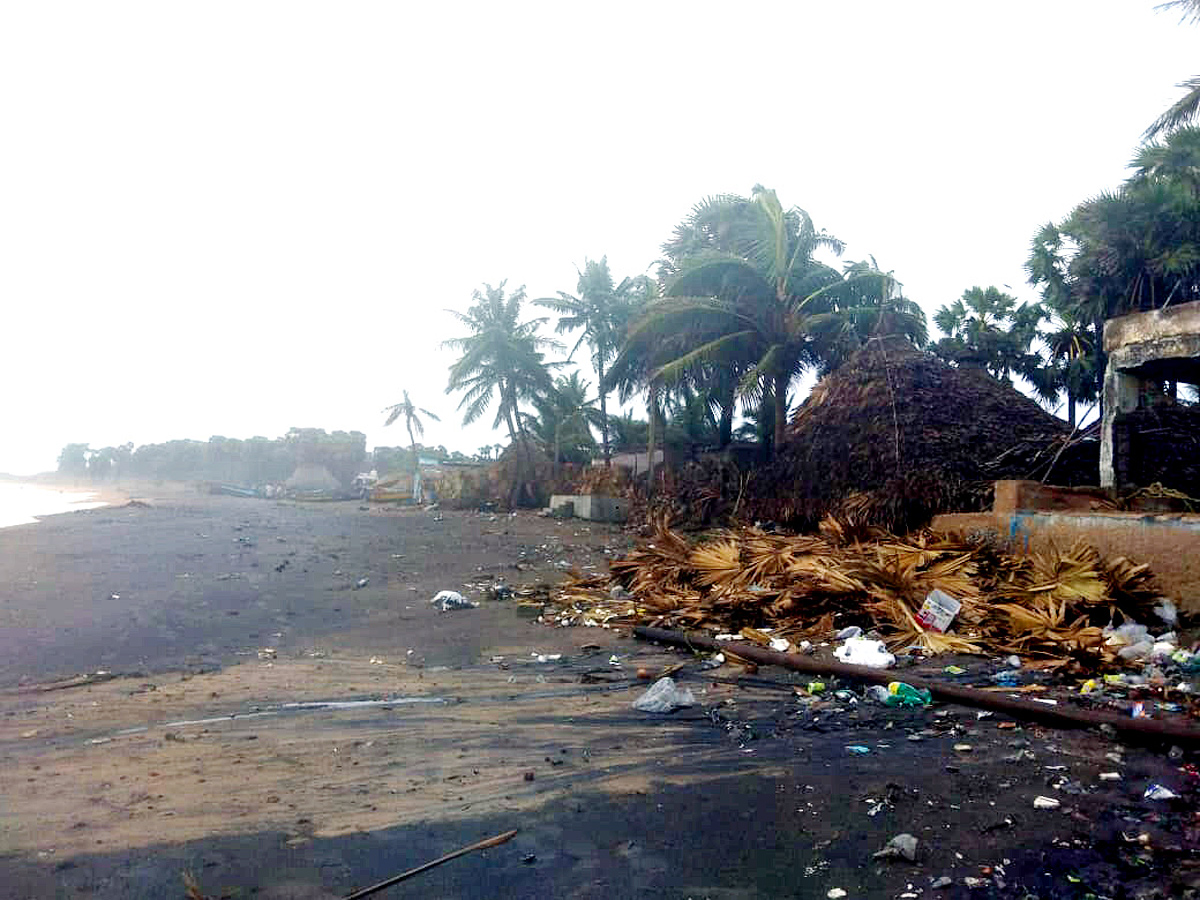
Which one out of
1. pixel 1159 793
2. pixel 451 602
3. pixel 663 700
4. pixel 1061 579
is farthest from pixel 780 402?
pixel 1159 793

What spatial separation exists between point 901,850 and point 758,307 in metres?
17.0

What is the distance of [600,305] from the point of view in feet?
99.1

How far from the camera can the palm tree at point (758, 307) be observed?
18.7m

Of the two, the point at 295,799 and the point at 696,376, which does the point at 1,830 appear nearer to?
the point at 295,799

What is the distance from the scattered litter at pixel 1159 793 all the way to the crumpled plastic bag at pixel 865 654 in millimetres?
2631

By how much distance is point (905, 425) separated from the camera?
14.0 meters

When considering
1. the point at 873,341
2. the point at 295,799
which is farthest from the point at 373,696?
the point at 873,341

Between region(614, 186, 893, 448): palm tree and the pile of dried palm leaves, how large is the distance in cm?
846

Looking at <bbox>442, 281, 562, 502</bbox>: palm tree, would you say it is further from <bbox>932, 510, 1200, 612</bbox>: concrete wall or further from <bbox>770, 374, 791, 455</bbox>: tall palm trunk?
<bbox>932, 510, 1200, 612</bbox>: concrete wall

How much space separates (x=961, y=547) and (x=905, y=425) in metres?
5.21

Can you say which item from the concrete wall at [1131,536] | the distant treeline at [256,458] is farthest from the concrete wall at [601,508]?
the distant treeline at [256,458]

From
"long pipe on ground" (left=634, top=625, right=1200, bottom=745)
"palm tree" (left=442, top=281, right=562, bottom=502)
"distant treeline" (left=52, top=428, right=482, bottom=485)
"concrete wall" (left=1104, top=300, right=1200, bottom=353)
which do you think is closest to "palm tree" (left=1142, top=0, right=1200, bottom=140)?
"concrete wall" (left=1104, top=300, right=1200, bottom=353)

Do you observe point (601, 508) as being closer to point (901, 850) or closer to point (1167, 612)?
point (1167, 612)

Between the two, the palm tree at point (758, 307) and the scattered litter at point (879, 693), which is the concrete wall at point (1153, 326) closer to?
the palm tree at point (758, 307)
